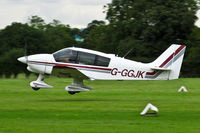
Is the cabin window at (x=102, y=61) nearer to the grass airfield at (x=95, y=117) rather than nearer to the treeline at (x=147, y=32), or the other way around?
the grass airfield at (x=95, y=117)

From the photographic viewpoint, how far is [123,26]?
156 ft

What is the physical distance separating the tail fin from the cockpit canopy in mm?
2264

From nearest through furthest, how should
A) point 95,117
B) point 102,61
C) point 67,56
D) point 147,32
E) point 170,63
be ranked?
1. point 95,117
2. point 67,56
3. point 102,61
4. point 170,63
5. point 147,32

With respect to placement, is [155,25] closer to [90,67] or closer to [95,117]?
[90,67]

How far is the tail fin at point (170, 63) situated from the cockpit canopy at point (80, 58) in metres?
2.26

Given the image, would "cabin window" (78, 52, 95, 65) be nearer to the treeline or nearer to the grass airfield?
the grass airfield

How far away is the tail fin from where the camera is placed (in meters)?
17.8

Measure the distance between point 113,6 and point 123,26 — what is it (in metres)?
3.53

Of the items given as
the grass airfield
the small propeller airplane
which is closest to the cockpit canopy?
the small propeller airplane

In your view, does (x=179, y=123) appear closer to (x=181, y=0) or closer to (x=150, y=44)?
(x=150, y=44)

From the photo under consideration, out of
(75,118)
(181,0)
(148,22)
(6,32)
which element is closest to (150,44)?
(148,22)

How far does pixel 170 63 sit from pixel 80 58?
3941mm

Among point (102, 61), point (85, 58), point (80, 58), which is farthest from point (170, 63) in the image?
point (80, 58)

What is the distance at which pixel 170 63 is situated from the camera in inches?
704
